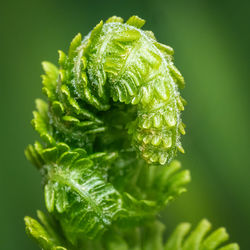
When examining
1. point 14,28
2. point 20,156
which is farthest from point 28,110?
point 14,28

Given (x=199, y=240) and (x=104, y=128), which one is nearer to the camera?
(x=104, y=128)

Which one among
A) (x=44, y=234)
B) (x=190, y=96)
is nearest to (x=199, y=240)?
(x=44, y=234)

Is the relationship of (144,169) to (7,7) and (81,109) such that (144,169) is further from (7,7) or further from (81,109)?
(7,7)

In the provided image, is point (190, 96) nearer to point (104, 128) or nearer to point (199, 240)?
point (199, 240)

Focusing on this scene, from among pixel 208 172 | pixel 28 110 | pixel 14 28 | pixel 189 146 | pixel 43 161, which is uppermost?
pixel 14 28

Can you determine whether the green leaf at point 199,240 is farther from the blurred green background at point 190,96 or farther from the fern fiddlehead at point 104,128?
the blurred green background at point 190,96

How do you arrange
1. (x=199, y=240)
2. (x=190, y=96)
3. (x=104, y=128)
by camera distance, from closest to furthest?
(x=104, y=128), (x=199, y=240), (x=190, y=96)

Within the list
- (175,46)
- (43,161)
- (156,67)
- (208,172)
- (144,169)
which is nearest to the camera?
(156,67)
